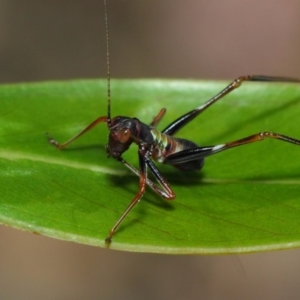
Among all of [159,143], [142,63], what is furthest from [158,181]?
[142,63]

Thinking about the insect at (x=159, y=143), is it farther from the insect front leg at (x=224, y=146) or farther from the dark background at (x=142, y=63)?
the dark background at (x=142, y=63)

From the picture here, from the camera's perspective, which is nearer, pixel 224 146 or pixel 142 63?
pixel 224 146

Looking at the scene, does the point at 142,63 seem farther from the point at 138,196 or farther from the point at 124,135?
the point at 138,196

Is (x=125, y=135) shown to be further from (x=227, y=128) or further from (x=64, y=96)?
(x=227, y=128)

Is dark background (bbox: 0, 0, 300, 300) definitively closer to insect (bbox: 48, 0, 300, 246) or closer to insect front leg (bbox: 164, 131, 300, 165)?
insect (bbox: 48, 0, 300, 246)

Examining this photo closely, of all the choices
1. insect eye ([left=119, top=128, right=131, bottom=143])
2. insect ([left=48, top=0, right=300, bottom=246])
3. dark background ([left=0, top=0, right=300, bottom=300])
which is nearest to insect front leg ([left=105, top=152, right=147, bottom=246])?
insect ([left=48, top=0, right=300, bottom=246])

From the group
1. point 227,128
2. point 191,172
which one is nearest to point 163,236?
point 191,172

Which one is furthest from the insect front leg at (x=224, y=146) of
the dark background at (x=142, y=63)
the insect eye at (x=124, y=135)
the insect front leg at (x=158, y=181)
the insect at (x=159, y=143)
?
the dark background at (x=142, y=63)
